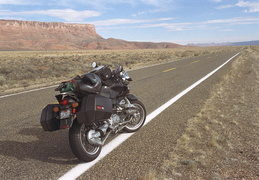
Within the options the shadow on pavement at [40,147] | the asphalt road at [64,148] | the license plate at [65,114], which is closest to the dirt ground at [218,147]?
the asphalt road at [64,148]

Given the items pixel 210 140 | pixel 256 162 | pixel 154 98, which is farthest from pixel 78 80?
pixel 154 98

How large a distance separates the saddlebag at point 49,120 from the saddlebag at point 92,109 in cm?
46

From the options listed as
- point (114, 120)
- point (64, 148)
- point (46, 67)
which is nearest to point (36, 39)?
point (46, 67)

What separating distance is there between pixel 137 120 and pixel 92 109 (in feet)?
6.20

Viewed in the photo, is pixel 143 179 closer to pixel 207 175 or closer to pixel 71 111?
pixel 207 175

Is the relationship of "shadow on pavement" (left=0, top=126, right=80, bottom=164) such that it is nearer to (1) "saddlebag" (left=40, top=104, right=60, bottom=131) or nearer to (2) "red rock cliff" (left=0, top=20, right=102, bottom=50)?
(1) "saddlebag" (left=40, top=104, right=60, bottom=131)

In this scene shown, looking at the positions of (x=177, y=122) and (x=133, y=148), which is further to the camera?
(x=177, y=122)

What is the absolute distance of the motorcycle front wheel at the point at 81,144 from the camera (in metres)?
3.29

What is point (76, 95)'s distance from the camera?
346cm

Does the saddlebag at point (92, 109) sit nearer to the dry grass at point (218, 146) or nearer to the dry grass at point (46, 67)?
the dry grass at point (218, 146)

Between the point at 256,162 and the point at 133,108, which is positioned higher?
the point at 133,108

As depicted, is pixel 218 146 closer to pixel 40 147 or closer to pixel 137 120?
pixel 137 120

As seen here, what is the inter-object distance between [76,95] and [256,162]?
2.78 m

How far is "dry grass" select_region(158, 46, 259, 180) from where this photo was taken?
10.3ft
